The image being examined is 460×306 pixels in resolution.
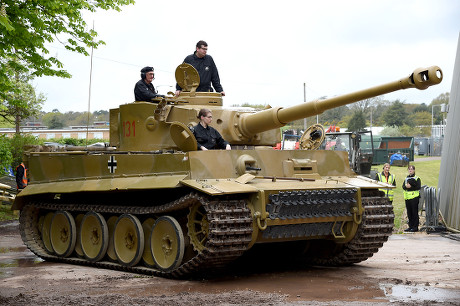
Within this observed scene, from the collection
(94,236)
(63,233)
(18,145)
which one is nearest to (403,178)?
(18,145)

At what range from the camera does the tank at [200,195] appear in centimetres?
1057

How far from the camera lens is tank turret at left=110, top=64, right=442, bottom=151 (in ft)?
37.9

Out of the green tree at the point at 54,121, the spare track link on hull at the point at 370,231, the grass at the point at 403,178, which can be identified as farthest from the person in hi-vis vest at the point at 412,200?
the green tree at the point at 54,121

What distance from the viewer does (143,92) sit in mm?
13406

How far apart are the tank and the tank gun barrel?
0.02 meters

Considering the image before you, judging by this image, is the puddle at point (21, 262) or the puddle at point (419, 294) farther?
the puddle at point (21, 262)

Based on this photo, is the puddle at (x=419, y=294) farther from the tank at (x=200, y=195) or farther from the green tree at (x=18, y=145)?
the green tree at (x=18, y=145)

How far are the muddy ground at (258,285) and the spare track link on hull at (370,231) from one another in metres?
0.26

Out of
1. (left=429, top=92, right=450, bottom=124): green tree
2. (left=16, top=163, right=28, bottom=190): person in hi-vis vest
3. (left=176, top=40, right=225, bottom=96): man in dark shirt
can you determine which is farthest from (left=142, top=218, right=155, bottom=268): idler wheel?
(left=429, top=92, right=450, bottom=124): green tree

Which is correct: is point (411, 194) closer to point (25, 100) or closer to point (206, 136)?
point (206, 136)

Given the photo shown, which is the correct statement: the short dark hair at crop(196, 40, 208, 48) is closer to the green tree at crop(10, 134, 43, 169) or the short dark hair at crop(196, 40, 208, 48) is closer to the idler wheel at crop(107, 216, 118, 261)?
the idler wheel at crop(107, 216, 118, 261)


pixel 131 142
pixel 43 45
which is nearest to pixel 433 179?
pixel 43 45

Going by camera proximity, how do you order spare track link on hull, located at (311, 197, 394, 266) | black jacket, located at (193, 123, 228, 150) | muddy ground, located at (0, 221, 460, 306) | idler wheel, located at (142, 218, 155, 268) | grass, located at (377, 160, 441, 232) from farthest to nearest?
grass, located at (377, 160, 441, 232)
idler wheel, located at (142, 218, 155, 268)
black jacket, located at (193, 123, 228, 150)
spare track link on hull, located at (311, 197, 394, 266)
muddy ground, located at (0, 221, 460, 306)

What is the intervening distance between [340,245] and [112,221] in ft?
13.3
